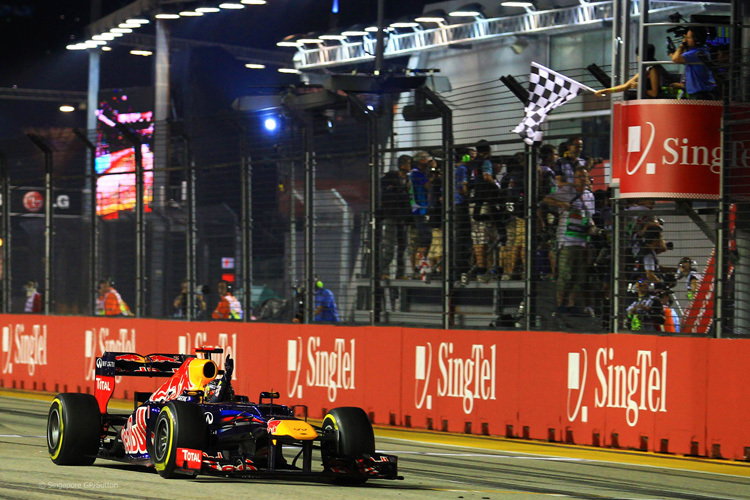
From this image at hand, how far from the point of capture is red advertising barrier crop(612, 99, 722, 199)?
40.9ft

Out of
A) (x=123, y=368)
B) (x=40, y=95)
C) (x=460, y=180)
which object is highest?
(x=40, y=95)

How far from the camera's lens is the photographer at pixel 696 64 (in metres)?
12.5

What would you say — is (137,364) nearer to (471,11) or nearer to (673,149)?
(673,149)

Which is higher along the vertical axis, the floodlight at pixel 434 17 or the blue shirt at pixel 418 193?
the floodlight at pixel 434 17

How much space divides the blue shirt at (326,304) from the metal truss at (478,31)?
21.2ft

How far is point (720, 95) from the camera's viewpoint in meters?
12.5

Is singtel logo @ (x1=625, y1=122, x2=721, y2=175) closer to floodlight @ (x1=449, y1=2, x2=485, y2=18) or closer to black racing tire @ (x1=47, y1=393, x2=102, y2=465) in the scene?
black racing tire @ (x1=47, y1=393, x2=102, y2=465)

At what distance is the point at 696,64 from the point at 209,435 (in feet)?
21.5

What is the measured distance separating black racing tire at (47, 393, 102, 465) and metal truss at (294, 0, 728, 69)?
1158 centimetres

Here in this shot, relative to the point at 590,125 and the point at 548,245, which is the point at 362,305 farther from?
the point at 590,125

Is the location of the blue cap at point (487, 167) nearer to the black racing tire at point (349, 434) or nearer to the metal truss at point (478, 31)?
the metal truss at point (478, 31)

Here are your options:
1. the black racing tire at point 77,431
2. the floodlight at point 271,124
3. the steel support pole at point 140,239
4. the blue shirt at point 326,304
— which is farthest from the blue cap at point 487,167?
the steel support pole at point 140,239

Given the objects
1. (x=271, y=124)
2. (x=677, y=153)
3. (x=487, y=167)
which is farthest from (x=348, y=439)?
(x=271, y=124)

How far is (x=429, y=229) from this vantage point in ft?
49.9
